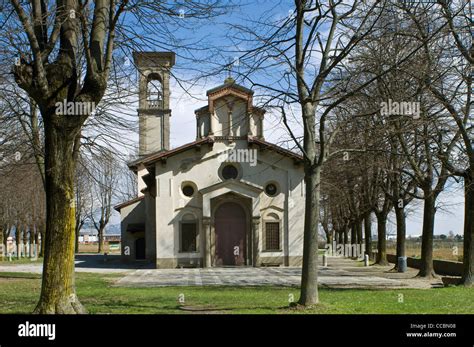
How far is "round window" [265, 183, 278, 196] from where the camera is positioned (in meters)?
39.0

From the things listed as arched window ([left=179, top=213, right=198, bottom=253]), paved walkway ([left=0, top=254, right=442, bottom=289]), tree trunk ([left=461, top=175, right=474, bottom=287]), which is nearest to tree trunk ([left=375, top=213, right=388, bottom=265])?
paved walkway ([left=0, top=254, right=442, bottom=289])

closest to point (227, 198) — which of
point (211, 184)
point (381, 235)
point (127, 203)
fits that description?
point (211, 184)

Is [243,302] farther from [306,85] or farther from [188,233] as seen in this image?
[188,233]

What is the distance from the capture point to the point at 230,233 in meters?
38.5

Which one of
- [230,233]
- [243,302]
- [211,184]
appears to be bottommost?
[243,302]

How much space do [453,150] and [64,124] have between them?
16308 mm

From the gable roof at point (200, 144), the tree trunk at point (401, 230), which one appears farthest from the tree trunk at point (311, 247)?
the gable roof at point (200, 144)

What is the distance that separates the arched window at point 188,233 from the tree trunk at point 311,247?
24659 millimetres

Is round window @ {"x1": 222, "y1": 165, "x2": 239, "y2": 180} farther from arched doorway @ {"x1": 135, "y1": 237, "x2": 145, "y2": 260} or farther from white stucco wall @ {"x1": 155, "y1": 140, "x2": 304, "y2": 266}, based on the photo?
arched doorway @ {"x1": 135, "y1": 237, "x2": 145, "y2": 260}

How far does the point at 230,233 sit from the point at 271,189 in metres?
4.20

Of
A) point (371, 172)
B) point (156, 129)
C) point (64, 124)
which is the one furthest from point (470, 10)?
point (156, 129)

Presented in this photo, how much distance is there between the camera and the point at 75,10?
1061 cm

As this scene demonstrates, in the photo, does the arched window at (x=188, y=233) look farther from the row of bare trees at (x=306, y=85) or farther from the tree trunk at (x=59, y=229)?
the tree trunk at (x=59, y=229)
